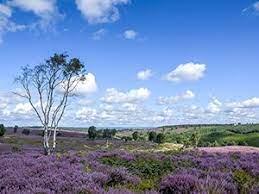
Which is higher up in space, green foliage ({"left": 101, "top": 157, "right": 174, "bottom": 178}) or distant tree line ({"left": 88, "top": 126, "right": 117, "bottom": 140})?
distant tree line ({"left": 88, "top": 126, "right": 117, "bottom": 140})

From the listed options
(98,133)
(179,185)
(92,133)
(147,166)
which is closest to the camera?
(179,185)

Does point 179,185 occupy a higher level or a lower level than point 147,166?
lower

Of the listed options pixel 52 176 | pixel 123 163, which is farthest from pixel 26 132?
pixel 52 176

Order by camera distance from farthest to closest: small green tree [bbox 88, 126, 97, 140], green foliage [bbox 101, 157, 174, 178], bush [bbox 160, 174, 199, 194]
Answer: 1. small green tree [bbox 88, 126, 97, 140]
2. green foliage [bbox 101, 157, 174, 178]
3. bush [bbox 160, 174, 199, 194]

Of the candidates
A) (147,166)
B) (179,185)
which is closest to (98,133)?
(147,166)

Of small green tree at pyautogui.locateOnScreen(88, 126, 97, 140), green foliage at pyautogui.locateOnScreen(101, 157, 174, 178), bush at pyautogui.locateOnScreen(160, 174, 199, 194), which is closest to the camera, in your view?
bush at pyautogui.locateOnScreen(160, 174, 199, 194)

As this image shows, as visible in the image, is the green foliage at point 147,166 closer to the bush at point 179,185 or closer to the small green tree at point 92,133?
the bush at point 179,185

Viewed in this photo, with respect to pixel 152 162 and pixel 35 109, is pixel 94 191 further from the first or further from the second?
pixel 35 109

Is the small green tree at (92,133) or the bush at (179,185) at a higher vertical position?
the small green tree at (92,133)

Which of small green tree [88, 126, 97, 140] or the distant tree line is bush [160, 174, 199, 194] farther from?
small green tree [88, 126, 97, 140]

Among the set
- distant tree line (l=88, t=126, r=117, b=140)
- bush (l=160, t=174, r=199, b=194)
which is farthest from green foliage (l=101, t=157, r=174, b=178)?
A: distant tree line (l=88, t=126, r=117, b=140)

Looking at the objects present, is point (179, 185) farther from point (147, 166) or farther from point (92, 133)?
point (92, 133)

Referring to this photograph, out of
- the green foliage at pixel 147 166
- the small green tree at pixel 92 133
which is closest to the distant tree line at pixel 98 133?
the small green tree at pixel 92 133

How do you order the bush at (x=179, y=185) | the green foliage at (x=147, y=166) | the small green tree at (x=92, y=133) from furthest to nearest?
the small green tree at (x=92, y=133), the green foliage at (x=147, y=166), the bush at (x=179, y=185)
